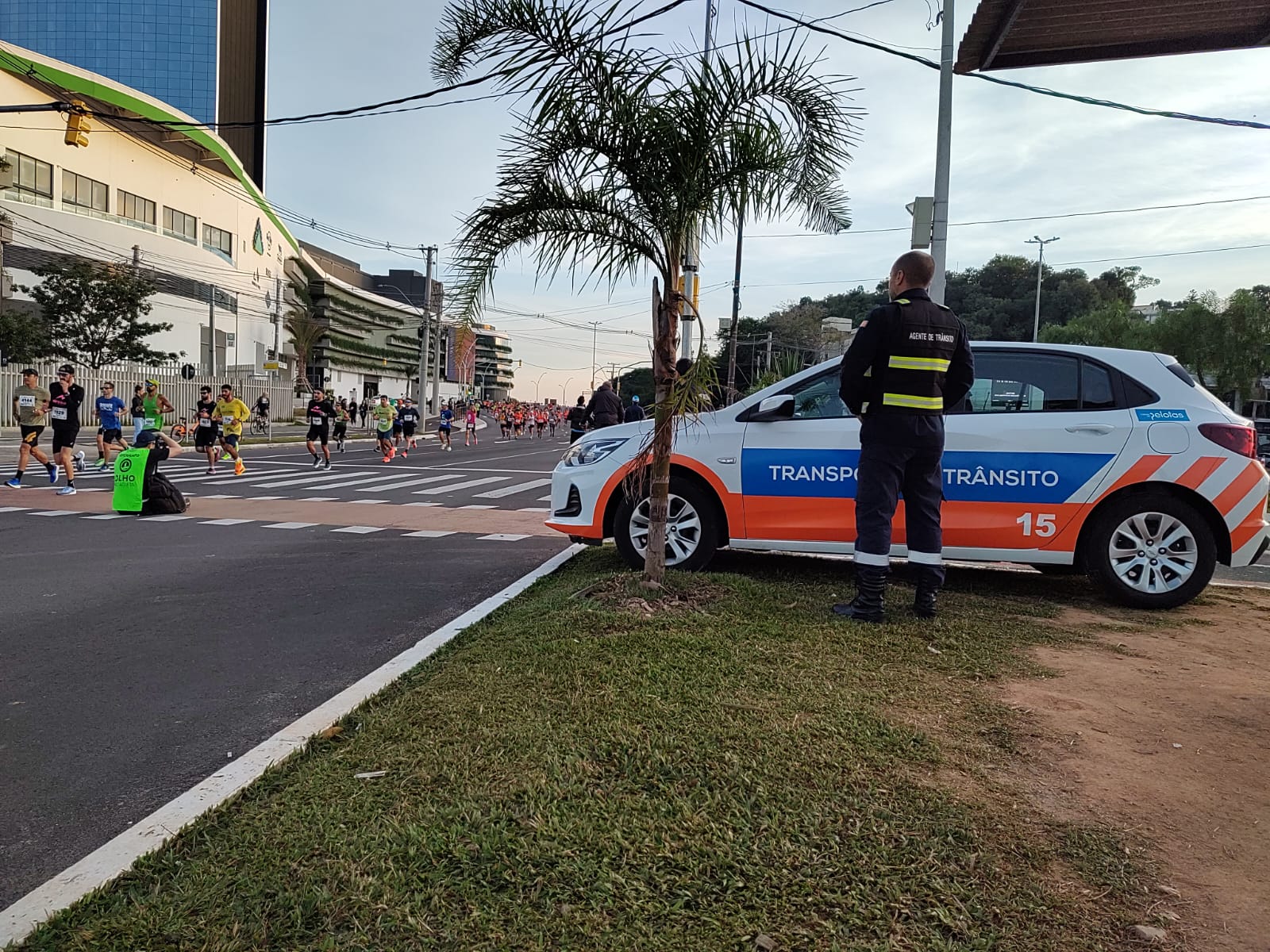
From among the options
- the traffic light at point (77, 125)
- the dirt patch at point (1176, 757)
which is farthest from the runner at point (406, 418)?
the dirt patch at point (1176, 757)

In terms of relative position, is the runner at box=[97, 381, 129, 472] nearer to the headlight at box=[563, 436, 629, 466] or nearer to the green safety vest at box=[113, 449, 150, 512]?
the green safety vest at box=[113, 449, 150, 512]

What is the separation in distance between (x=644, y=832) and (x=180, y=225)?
6120 centimetres

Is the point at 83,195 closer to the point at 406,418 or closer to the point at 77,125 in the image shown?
the point at 406,418

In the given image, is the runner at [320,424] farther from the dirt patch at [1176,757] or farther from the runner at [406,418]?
the dirt patch at [1176,757]

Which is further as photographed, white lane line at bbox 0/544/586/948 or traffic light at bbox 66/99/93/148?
traffic light at bbox 66/99/93/148

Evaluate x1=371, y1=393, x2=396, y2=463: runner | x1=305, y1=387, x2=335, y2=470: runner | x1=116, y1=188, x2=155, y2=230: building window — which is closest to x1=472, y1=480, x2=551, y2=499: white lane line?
x1=305, y1=387, x2=335, y2=470: runner

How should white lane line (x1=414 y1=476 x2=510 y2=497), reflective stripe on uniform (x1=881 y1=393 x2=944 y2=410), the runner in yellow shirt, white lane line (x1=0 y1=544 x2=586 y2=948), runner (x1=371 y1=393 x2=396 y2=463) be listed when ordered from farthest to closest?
runner (x1=371 y1=393 x2=396 y2=463), the runner in yellow shirt, white lane line (x1=414 y1=476 x2=510 y2=497), reflective stripe on uniform (x1=881 y1=393 x2=944 y2=410), white lane line (x1=0 y1=544 x2=586 y2=948)

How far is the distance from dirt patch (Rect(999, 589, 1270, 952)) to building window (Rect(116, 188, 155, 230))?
Answer: 55.0 meters

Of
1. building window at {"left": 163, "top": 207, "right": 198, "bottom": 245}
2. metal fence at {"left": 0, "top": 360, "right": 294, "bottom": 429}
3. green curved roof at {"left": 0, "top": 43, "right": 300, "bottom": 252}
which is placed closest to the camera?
metal fence at {"left": 0, "top": 360, "right": 294, "bottom": 429}

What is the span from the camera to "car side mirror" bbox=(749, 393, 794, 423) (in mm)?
5906

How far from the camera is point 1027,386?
5.82 meters

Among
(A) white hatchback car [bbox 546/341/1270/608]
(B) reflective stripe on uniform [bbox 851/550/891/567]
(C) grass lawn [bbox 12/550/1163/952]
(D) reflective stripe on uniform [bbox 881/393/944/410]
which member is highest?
(D) reflective stripe on uniform [bbox 881/393/944/410]

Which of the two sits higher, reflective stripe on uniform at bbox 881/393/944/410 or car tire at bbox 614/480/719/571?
reflective stripe on uniform at bbox 881/393/944/410

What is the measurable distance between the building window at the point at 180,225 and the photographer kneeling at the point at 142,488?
48.3 metres
